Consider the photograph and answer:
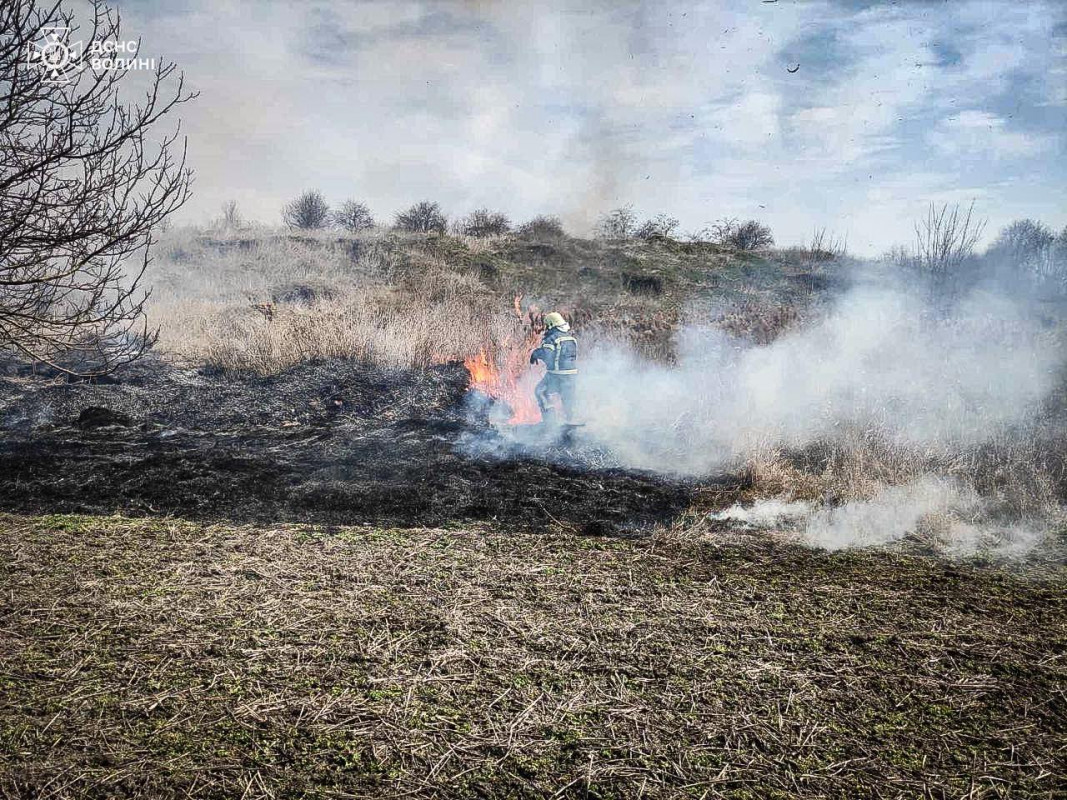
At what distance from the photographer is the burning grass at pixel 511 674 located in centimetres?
261

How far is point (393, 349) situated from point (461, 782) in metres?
10.8

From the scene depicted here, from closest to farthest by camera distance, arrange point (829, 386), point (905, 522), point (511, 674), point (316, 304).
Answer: point (511, 674)
point (905, 522)
point (829, 386)
point (316, 304)

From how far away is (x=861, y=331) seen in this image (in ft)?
48.9

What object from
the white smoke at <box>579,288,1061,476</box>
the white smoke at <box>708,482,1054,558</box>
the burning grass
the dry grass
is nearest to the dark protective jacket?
the white smoke at <box>579,288,1061,476</box>

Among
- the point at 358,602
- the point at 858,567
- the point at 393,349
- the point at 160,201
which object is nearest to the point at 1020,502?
the point at 858,567

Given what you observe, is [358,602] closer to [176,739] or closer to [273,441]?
[176,739]

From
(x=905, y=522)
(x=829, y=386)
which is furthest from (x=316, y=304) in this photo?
(x=905, y=522)

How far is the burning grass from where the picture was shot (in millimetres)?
2611

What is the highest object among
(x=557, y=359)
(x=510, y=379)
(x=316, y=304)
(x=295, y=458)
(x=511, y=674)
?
(x=316, y=304)

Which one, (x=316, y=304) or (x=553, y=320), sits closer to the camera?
(x=553, y=320)

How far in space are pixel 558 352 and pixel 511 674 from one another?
21.5 ft

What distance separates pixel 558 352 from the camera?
945 centimetres

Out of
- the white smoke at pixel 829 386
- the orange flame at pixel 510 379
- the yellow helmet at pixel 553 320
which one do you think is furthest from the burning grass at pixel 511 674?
the orange flame at pixel 510 379

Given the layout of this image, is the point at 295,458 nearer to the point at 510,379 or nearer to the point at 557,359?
the point at 557,359
